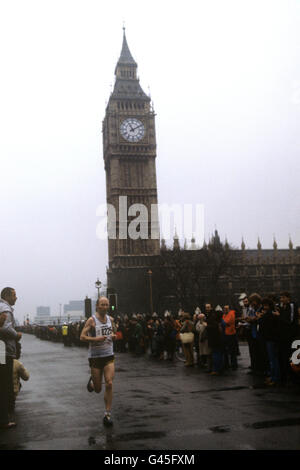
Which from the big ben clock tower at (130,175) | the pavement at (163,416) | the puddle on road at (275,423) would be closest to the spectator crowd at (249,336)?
the pavement at (163,416)

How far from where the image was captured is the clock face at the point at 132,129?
92.5 meters

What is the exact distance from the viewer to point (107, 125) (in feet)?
310

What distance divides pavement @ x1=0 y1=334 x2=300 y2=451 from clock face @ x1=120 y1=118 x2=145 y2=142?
81115 mm

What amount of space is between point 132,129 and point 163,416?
87.2m

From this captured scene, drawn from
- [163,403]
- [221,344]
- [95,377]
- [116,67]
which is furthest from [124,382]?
[116,67]

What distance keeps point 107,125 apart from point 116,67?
50.1ft

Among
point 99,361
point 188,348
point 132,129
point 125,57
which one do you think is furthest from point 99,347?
point 125,57

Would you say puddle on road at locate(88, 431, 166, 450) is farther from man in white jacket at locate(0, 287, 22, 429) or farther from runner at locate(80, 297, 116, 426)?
man in white jacket at locate(0, 287, 22, 429)

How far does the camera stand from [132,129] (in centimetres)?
9294

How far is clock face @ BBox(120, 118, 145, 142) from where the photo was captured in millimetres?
92500

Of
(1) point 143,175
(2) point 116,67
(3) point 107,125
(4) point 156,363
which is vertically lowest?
(4) point 156,363

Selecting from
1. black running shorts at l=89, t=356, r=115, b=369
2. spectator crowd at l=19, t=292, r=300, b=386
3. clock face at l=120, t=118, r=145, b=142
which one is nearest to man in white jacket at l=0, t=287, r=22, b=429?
black running shorts at l=89, t=356, r=115, b=369

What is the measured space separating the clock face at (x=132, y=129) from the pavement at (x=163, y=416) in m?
81.1

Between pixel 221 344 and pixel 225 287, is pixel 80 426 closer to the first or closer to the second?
pixel 221 344
